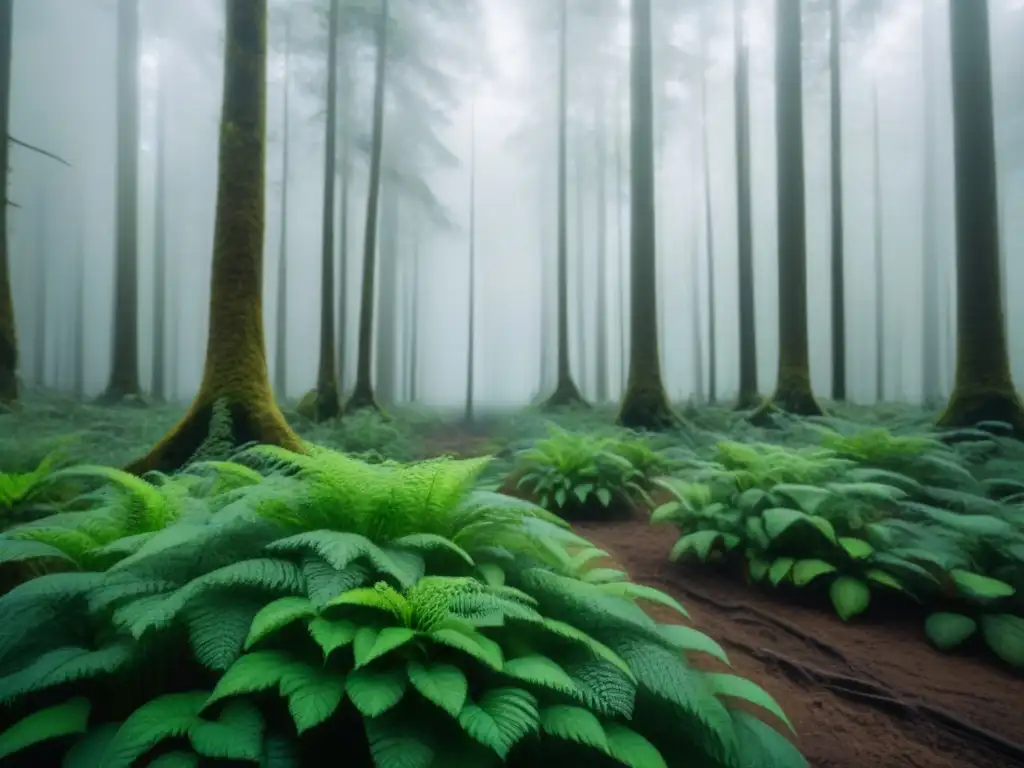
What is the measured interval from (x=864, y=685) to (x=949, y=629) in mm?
873

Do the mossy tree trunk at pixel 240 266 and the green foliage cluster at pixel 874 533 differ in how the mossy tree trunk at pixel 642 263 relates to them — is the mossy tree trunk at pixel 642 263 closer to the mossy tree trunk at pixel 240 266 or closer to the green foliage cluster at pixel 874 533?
the green foliage cluster at pixel 874 533

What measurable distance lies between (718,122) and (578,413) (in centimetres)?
1707

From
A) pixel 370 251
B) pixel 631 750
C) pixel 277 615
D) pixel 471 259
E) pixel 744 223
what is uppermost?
pixel 471 259

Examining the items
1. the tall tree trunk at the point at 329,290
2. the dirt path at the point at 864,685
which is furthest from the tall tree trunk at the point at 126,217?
the dirt path at the point at 864,685

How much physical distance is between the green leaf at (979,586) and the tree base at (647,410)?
250 inches

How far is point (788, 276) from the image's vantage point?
35.6 feet

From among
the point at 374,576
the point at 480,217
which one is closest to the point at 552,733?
the point at 374,576

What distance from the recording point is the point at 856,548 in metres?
3.83

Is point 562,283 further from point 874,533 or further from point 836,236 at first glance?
point 874,533

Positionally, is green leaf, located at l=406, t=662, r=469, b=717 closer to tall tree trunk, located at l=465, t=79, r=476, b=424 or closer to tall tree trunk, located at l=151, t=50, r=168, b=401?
tall tree trunk, located at l=465, t=79, r=476, b=424

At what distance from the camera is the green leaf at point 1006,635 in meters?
3.17

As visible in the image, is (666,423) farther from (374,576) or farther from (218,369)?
(374,576)

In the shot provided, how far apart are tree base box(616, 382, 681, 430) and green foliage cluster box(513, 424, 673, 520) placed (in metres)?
2.78

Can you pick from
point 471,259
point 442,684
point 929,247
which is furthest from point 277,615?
point 929,247
